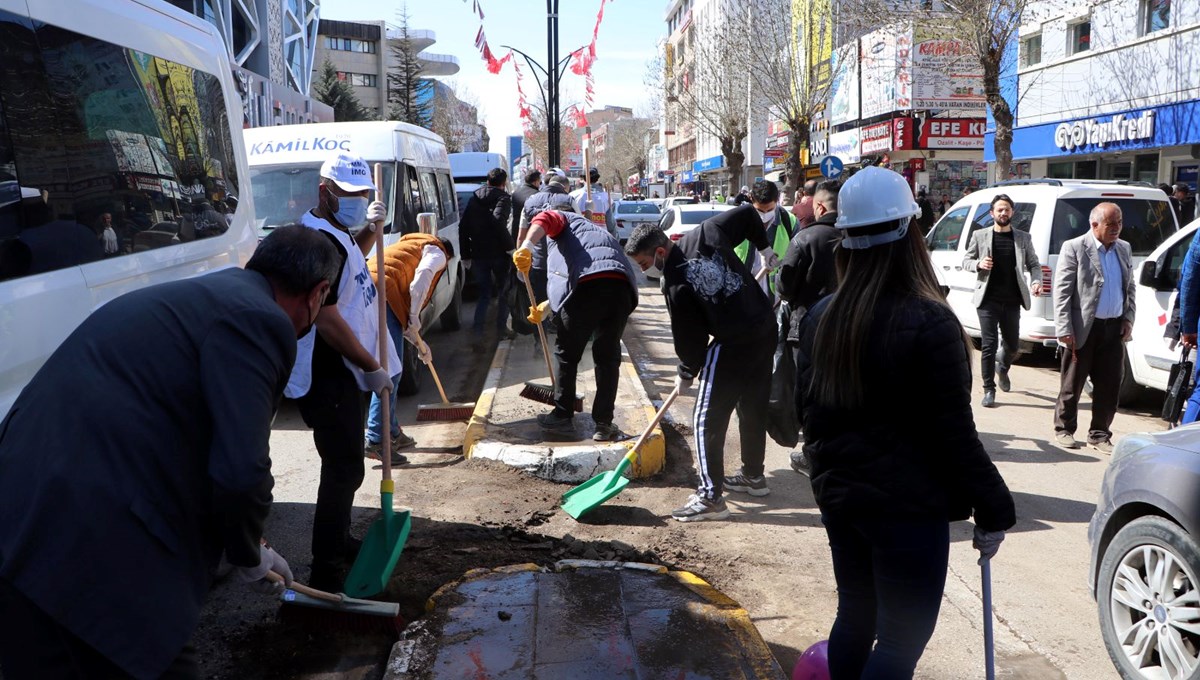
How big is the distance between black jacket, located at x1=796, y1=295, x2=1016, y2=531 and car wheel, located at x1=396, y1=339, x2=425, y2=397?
611cm

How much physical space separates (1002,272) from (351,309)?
233 inches

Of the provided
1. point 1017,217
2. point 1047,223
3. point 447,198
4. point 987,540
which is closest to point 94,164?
point 987,540

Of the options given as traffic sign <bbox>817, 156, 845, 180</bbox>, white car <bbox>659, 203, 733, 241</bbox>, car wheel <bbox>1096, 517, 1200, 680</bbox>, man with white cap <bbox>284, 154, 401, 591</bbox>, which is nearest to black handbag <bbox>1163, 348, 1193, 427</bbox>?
car wheel <bbox>1096, 517, 1200, 680</bbox>

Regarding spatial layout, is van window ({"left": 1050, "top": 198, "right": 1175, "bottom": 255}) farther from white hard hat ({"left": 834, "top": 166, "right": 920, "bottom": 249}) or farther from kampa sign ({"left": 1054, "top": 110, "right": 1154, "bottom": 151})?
kampa sign ({"left": 1054, "top": 110, "right": 1154, "bottom": 151})

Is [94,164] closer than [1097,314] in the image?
Yes

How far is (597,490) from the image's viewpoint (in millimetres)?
5449

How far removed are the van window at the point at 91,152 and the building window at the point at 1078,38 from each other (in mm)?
20947

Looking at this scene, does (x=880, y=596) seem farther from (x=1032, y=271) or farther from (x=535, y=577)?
(x=1032, y=271)

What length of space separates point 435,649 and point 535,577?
0.81m

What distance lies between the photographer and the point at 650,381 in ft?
31.6

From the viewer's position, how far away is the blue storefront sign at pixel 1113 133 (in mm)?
17516

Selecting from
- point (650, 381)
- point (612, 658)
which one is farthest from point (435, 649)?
point (650, 381)

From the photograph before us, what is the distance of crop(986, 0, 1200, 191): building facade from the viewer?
17656 mm

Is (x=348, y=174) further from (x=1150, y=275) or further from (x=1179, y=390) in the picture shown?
(x=1150, y=275)
